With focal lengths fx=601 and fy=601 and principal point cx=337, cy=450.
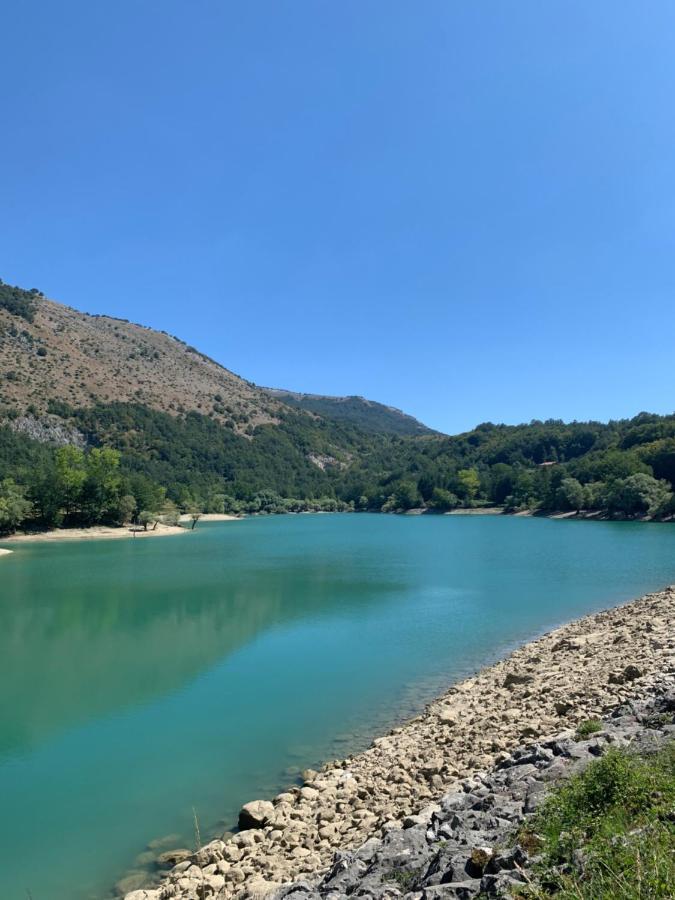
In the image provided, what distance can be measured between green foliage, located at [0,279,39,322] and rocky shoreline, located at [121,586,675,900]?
6116 inches

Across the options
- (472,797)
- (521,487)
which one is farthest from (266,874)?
(521,487)

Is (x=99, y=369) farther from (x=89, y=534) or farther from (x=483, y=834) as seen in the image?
(x=483, y=834)

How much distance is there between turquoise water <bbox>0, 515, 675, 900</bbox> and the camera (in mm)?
10047

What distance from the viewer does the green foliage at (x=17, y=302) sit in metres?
144

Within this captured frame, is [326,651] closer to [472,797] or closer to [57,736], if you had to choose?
[57,736]

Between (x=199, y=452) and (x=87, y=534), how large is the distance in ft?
232

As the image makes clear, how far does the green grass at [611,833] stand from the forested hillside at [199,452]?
226 ft

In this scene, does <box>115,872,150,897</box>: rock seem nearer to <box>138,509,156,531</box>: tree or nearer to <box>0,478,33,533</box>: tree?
<box>0,478,33,533</box>: tree

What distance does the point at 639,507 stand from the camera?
80.3 m

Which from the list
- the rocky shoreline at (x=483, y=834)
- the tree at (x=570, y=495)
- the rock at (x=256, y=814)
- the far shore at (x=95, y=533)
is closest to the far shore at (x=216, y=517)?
the far shore at (x=95, y=533)

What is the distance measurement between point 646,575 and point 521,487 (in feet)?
269

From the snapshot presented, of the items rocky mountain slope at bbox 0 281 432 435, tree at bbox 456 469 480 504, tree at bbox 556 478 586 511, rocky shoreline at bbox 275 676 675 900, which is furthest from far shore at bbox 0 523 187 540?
rocky shoreline at bbox 275 676 675 900

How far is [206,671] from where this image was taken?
1831cm

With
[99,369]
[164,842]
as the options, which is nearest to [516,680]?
[164,842]
